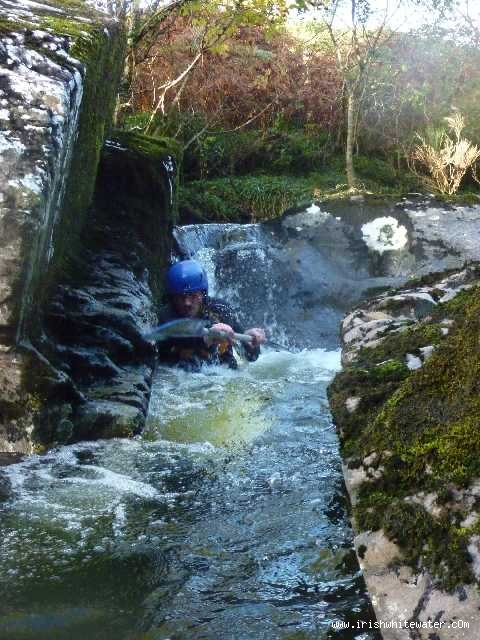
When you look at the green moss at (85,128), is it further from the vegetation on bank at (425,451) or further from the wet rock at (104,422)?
the vegetation on bank at (425,451)

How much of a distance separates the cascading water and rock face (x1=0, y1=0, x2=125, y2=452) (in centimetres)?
51

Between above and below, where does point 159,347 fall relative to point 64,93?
below

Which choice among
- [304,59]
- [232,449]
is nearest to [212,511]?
[232,449]

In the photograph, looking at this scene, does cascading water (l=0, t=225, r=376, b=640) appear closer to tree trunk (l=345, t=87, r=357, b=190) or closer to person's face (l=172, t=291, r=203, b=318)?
person's face (l=172, t=291, r=203, b=318)

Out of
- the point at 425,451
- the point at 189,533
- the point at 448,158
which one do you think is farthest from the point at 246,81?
the point at 425,451

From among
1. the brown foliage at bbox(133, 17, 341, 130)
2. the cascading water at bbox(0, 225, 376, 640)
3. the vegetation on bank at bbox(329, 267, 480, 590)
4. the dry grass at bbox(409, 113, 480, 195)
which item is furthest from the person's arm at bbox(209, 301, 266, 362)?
the dry grass at bbox(409, 113, 480, 195)

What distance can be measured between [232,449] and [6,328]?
1.41 metres

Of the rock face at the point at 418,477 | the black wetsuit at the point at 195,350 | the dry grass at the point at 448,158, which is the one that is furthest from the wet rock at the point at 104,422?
the dry grass at the point at 448,158

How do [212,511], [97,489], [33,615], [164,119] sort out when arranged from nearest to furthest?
[33,615] → [212,511] → [97,489] → [164,119]

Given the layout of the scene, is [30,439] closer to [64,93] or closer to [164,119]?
[64,93]

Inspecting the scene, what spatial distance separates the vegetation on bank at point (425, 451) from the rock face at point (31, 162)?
2.12 metres

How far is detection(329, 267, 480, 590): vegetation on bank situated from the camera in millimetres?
1760

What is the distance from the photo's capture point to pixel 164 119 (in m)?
13.5

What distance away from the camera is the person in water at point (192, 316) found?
597 centimetres
